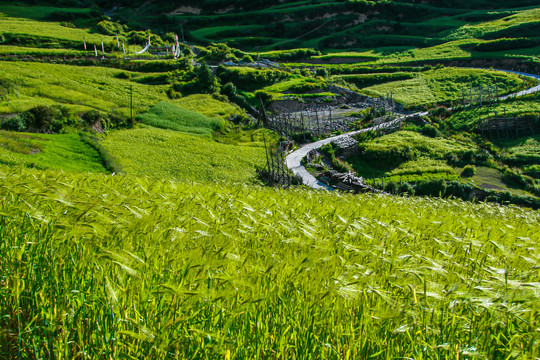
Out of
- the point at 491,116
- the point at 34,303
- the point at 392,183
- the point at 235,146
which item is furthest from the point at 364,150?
the point at 34,303

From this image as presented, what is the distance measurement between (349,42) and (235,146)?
125m

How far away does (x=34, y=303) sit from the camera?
2518 millimetres

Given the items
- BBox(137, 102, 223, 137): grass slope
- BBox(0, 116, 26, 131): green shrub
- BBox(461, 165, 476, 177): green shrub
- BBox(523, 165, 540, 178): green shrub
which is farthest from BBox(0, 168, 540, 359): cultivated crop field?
BBox(523, 165, 540, 178): green shrub

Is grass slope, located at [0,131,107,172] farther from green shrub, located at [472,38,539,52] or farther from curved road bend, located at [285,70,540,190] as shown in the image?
green shrub, located at [472,38,539,52]

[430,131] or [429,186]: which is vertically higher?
[430,131]

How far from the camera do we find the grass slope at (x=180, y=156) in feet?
153

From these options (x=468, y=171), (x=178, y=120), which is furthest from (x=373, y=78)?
(x=178, y=120)

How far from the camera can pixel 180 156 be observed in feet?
174

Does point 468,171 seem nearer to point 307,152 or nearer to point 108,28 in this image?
point 307,152

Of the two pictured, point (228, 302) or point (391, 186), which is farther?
point (391, 186)

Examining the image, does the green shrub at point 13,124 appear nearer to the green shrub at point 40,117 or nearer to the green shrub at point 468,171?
the green shrub at point 40,117

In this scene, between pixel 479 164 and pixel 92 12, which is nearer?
pixel 479 164

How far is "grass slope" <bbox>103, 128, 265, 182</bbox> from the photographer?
1831 inches

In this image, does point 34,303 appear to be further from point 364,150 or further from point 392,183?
point 364,150
